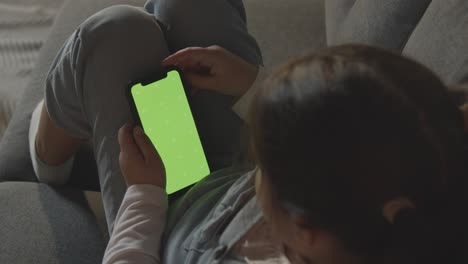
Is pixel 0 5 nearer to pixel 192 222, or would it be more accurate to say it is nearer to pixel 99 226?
pixel 99 226

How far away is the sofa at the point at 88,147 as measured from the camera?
734 mm

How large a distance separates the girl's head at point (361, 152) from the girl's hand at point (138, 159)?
0.27m

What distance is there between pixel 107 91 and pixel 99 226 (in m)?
0.25

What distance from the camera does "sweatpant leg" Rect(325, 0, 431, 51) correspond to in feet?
2.84

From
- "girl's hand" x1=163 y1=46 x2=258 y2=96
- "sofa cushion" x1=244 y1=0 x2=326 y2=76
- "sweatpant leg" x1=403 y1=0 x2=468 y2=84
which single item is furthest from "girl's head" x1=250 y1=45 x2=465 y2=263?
"sofa cushion" x1=244 y1=0 x2=326 y2=76

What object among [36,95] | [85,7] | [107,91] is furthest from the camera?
[85,7]

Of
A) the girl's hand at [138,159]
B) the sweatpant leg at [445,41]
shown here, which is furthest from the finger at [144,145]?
the sweatpant leg at [445,41]

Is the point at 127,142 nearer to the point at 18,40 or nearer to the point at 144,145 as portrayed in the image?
the point at 144,145

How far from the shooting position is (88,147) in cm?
101

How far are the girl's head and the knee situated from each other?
13.4 inches

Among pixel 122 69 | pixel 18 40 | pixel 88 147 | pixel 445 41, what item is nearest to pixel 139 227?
pixel 122 69

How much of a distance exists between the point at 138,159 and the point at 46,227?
0.23 metres

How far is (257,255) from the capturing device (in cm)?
67

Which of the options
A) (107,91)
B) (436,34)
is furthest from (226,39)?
(436,34)
